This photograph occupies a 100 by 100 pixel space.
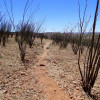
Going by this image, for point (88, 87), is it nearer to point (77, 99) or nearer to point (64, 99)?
point (77, 99)

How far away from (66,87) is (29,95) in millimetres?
1154

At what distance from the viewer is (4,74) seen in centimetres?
400

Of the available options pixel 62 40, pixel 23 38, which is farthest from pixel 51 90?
pixel 62 40

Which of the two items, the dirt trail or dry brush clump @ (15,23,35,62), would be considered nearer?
the dirt trail

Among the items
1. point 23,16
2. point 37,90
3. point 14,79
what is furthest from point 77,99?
point 23,16

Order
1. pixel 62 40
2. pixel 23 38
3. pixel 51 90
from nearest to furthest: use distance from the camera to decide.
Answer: pixel 51 90 → pixel 23 38 → pixel 62 40

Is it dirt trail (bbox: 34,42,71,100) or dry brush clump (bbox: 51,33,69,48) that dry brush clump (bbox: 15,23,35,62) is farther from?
dry brush clump (bbox: 51,33,69,48)

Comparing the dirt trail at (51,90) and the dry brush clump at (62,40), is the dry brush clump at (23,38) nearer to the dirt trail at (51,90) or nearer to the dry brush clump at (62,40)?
the dirt trail at (51,90)

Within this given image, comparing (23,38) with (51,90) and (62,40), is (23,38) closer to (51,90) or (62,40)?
(51,90)

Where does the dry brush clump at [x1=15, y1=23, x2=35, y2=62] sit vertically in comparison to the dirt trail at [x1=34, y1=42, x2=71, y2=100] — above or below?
above

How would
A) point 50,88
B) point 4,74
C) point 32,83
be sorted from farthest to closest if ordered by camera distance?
point 4,74, point 32,83, point 50,88

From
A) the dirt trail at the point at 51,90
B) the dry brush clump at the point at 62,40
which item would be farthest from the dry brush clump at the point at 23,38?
the dry brush clump at the point at 62,40

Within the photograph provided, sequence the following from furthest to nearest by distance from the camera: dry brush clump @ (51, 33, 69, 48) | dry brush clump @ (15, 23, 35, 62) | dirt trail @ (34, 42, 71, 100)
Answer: dry brush clump @ (51, 33, 69, 48) → dry brush clump @ (15, 23, 35, 62) → dirt trail @ (34, 42, 71, 100)

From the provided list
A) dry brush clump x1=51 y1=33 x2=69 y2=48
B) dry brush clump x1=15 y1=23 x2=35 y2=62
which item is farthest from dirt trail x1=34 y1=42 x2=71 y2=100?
dry brush clump x1=51 y1=33 x2=69 y2=48
